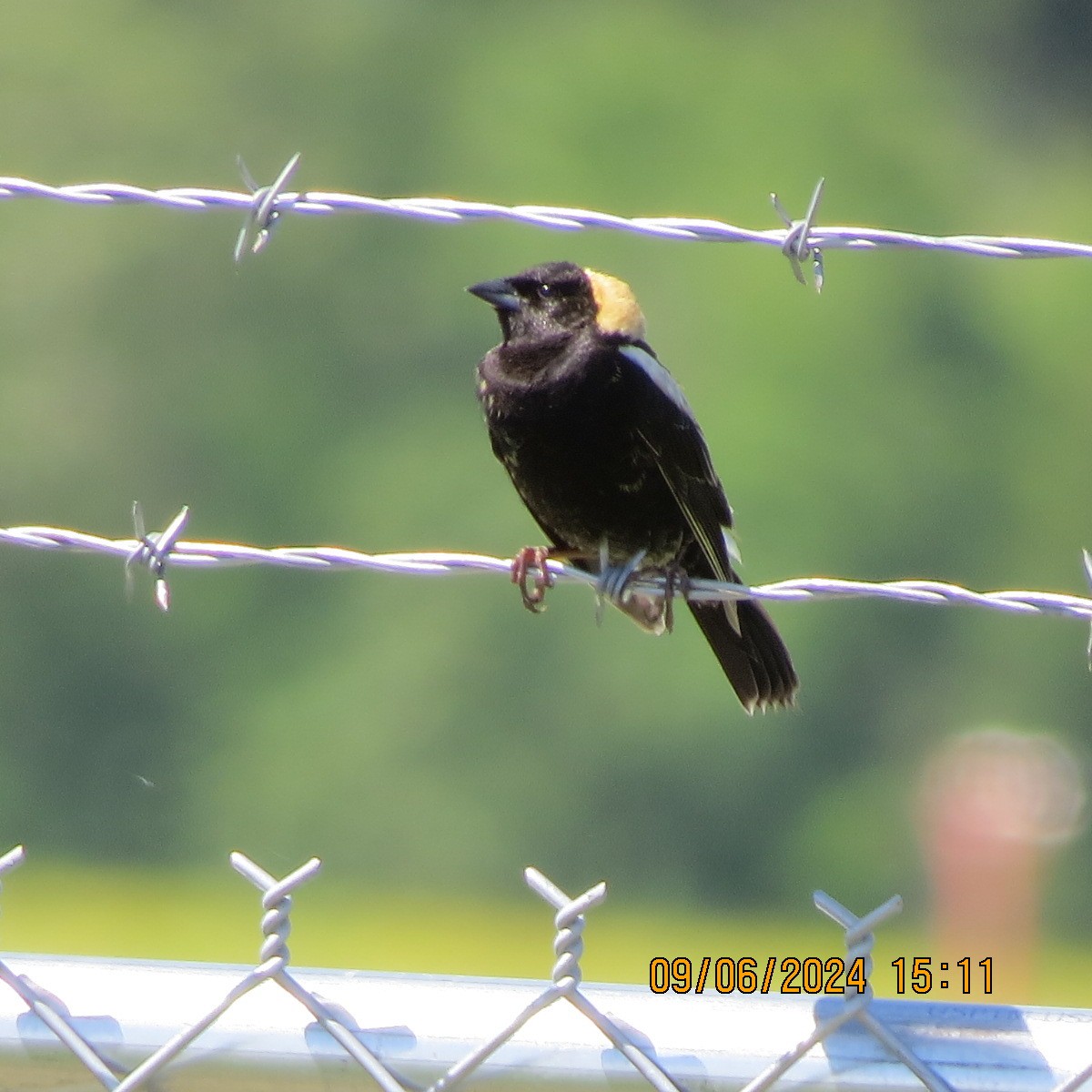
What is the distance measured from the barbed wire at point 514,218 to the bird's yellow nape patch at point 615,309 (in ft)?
4.76

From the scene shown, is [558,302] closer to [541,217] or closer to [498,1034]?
[541,217]

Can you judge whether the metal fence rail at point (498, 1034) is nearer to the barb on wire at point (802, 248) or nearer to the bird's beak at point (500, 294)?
the barb on wire at point (802, 248)

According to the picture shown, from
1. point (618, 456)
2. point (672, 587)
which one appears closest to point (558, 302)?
point (618, 456)

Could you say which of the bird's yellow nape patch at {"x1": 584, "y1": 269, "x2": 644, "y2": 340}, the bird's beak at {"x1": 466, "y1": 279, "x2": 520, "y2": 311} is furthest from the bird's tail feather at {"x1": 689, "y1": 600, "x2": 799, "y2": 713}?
the bird's beak at {"x1": 466, "y1": 279, "x2": 520, "y2": 311}

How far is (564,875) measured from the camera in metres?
16.0

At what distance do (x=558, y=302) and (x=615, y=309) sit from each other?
0.40ft

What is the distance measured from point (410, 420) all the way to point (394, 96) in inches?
260

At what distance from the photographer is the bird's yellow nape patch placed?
338 centimetres

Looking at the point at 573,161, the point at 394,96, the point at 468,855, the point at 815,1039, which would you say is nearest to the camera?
the point at 815,1039

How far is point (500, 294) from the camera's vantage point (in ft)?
11.4

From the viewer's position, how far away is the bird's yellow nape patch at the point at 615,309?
3379 mm

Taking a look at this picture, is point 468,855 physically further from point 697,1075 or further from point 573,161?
point 697,1075

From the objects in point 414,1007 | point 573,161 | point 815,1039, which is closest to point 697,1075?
point 815,1039

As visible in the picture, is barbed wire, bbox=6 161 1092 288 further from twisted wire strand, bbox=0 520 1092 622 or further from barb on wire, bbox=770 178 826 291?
twisted wire strand, bbox=0 520 1092 622
